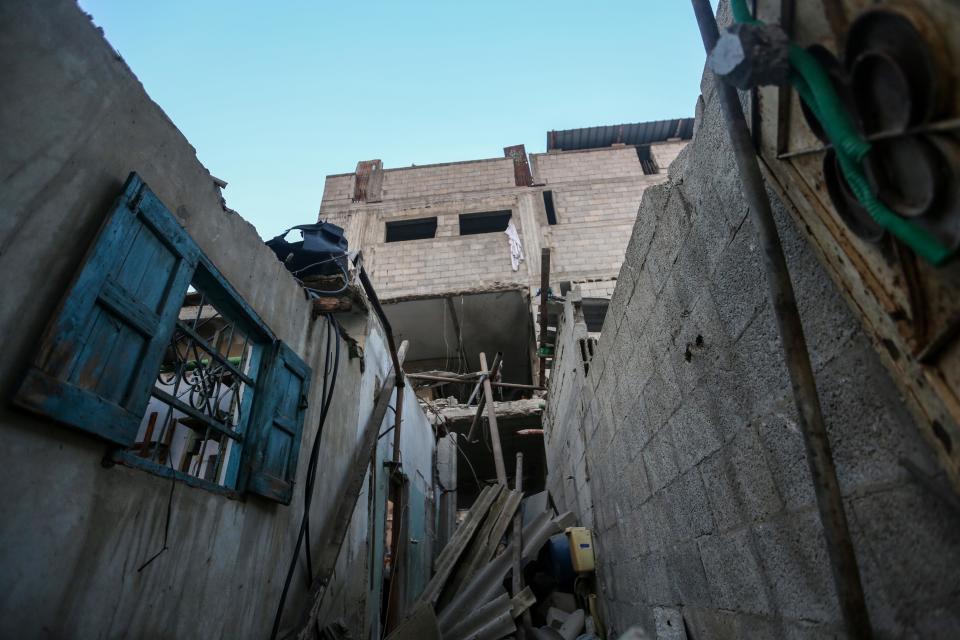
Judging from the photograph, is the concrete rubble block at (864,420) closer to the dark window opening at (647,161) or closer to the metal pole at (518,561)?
the metal pole at (518,561)

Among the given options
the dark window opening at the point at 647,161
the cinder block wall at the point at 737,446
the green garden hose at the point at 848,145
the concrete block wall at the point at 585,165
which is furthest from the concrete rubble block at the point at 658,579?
the dark window opening at the point at 647,161

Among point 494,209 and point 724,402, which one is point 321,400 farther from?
point 494,209

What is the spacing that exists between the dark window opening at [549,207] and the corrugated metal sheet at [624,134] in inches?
96.0

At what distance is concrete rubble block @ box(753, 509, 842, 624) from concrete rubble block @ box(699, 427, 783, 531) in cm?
7

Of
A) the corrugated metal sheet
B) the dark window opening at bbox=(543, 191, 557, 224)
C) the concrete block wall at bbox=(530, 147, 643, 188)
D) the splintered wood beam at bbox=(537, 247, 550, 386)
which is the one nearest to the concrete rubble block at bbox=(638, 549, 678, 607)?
the splintered wood beam at bbox=(537, 247, 550, 386)

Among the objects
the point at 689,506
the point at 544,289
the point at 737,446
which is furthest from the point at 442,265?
Answer: the point at 737,446

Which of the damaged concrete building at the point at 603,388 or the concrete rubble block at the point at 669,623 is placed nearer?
the damaged concrete building at the point at 603,388

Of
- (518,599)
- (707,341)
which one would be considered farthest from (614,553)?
(707,341)

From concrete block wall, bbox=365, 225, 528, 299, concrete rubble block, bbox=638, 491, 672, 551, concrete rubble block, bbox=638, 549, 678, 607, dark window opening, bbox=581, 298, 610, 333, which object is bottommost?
concrete rubble block, bbox=638, 549, 678, 607

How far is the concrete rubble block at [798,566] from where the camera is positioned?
4.49ft

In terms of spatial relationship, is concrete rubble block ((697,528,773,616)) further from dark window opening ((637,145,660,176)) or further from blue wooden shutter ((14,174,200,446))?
dark window opening ((637,145,660,176))

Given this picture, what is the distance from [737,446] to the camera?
186cm

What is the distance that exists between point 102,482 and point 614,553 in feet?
12.0

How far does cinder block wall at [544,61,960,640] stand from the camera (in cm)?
111
